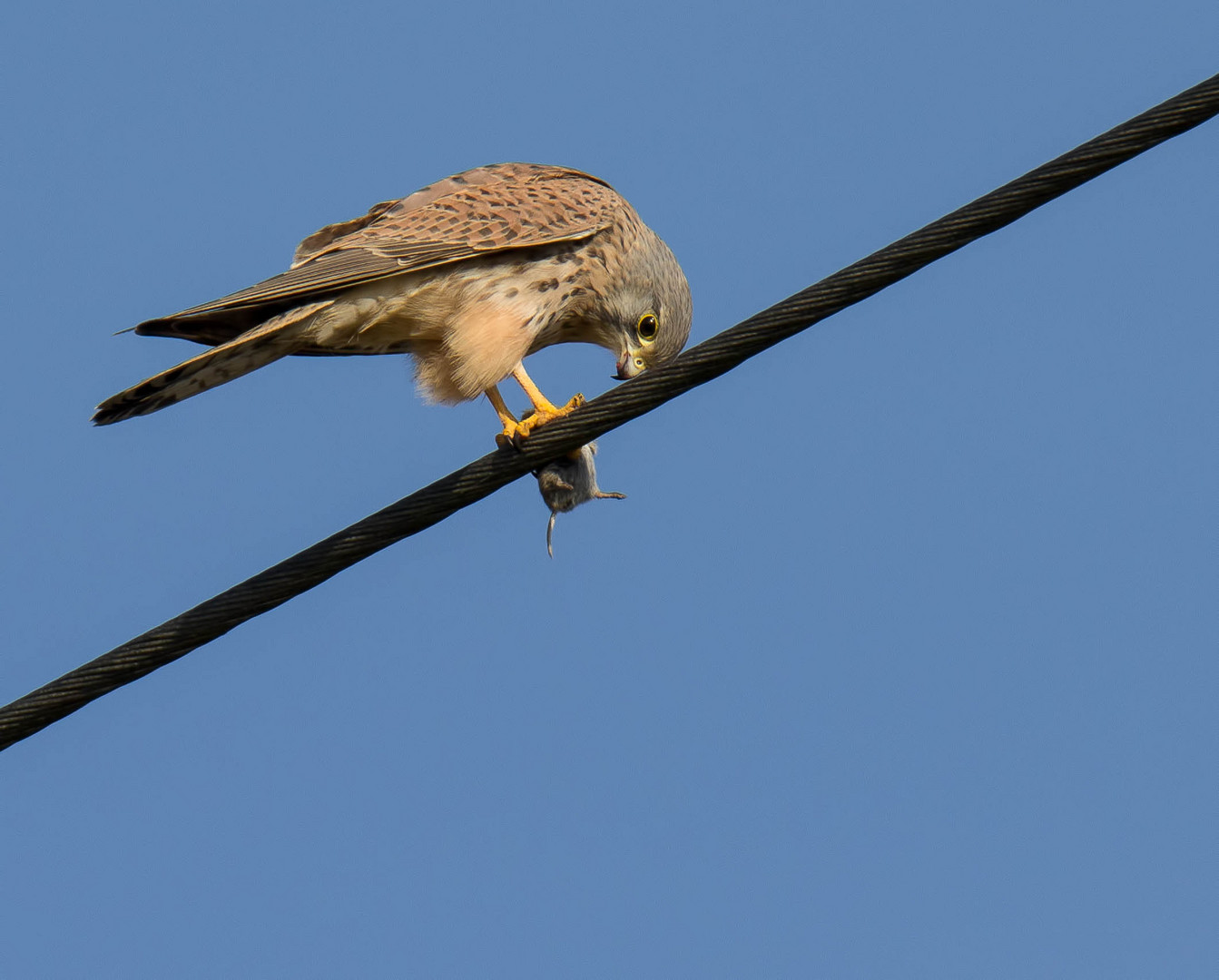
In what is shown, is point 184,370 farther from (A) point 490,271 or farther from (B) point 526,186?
(B) point 526,186

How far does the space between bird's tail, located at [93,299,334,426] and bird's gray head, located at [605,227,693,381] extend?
3.97ft

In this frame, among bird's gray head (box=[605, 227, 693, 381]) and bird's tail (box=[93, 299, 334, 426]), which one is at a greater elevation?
bird's tail (box=[93, 299, 334, 426])

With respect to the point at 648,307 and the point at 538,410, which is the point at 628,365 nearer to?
the point at 648,307

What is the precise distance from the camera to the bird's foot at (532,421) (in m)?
4.32

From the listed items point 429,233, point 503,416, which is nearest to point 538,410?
point 503,416

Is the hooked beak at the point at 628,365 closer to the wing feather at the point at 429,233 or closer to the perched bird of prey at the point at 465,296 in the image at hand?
the perched bird of prey at the point at 465,296

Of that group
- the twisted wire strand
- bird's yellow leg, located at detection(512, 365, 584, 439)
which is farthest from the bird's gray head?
the twisted wire strand

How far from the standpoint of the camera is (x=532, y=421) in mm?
4465

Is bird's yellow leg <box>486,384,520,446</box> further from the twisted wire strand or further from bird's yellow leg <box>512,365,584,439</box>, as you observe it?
the twisted wire strand

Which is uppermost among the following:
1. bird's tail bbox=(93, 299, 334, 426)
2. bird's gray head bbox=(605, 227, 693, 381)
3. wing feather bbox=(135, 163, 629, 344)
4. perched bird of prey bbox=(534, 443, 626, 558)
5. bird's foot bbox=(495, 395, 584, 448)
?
wing feather bbox=(135, 163, 629, 344)

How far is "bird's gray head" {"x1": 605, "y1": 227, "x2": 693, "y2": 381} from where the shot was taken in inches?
214

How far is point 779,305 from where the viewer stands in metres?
3.29

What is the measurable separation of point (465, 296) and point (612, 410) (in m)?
1.55

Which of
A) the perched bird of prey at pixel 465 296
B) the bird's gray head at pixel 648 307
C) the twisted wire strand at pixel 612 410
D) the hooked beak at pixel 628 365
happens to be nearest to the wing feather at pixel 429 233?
the perched bird of prey at pixel 465 296
